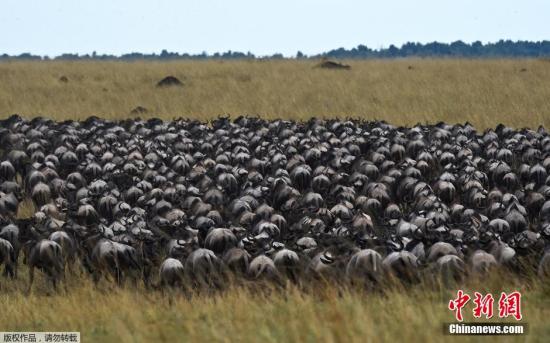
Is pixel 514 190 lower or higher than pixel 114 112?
lower

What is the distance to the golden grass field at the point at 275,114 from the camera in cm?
1147

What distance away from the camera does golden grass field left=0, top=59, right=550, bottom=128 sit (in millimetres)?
41719

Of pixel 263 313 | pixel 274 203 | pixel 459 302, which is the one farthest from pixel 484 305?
pixel 274 203

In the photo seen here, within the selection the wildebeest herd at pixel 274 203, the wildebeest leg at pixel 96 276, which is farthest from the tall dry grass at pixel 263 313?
the wildebeest herd at pixel 274 203

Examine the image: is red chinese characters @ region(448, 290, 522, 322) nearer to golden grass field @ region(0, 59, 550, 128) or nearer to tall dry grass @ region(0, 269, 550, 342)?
tall dry grass @ region(0, 269, 550, 342)

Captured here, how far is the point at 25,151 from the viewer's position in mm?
26969

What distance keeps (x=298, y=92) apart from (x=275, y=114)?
6.88 meters

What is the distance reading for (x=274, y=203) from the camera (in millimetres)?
19719

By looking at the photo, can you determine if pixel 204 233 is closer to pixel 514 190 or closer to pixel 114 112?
pixel 514 190

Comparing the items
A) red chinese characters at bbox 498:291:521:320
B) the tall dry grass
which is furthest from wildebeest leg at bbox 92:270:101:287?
red chinese characters at bbox 498:291:521:320

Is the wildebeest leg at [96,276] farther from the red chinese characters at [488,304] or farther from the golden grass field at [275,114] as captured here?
the red chinese characters at [488,304]

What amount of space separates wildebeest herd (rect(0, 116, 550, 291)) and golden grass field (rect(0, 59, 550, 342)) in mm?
530

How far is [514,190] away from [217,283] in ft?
32.5

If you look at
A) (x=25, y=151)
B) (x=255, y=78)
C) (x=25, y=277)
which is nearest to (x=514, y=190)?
(x=25, y=277)
